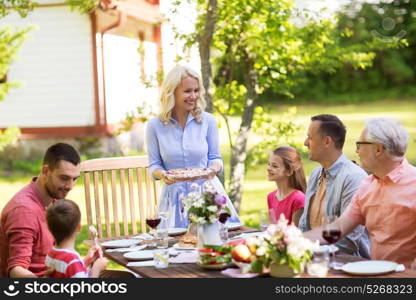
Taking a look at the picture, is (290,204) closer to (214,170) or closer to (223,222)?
(214,170)

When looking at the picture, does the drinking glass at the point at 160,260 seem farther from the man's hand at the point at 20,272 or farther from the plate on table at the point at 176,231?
Answer: the plate on table at the point at 176,231

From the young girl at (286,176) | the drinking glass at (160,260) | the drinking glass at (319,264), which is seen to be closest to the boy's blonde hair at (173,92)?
the young girl at (286,176)

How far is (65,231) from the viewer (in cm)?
320

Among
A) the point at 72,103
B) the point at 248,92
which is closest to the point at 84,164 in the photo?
the point at 248,92

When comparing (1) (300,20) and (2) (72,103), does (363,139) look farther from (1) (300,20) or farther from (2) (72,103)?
(2) (72,103)

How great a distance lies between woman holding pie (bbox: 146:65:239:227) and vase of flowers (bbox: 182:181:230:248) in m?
1.10

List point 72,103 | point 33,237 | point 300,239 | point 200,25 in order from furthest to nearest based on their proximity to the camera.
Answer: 1. point 72,103
2. point 200,25
3. point 33,237
4. point 300,239

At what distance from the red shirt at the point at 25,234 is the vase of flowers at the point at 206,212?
2.34 feet

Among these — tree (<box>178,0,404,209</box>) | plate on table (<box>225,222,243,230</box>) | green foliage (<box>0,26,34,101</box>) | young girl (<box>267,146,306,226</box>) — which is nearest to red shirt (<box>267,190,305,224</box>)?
young girl (<box>267,146,306,226</box>)

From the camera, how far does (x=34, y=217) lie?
3516 millimetres

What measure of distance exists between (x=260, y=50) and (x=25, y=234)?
4.52 meters

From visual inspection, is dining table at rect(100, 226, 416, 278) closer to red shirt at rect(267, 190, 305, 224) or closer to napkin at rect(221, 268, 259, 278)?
napkin at rect(221, 268, 259, 278)

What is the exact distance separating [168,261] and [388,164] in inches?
45.9

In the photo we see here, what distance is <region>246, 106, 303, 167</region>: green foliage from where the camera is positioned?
7.87 m
